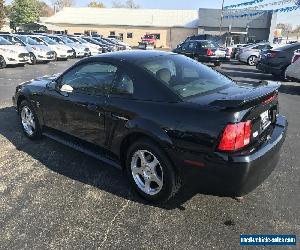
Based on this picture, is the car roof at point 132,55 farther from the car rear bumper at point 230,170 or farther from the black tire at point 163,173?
the car rear bumper at point 230,170

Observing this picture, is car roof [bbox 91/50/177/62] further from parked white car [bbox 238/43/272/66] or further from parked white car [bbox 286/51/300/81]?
parked white car [bbox 238/43/272/66]

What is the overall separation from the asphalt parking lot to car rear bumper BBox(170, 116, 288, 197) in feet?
1.29

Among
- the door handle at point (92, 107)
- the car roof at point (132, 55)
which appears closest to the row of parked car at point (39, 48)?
the car roof at point (132, 55)

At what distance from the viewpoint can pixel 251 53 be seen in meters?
22.4

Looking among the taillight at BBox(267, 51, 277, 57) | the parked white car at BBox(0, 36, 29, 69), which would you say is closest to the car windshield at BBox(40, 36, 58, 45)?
the parked white car at BBox(0, 36, 29, 69)

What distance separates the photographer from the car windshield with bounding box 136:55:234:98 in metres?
3.90

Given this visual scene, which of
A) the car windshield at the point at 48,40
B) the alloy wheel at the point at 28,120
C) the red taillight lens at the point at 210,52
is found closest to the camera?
the alloy wheel at the point at 28,120

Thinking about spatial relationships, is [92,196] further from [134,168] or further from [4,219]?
[4,219]

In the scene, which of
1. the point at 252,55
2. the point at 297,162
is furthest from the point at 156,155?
the point at 252,55

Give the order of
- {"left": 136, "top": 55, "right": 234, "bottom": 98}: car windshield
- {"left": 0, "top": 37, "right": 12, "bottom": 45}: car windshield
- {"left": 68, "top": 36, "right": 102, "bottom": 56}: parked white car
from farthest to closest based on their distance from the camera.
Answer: {"left": 68, "top": 36, "right": 102, "bottom": 56}: parked white car → {"left": 0, "top": 37, "right": 12, "bottom": 45}: car windshield → {"left": 136, "top": 55, "right": 234, "bottom": 98}: car windshield

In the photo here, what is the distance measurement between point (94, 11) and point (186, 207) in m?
60.0

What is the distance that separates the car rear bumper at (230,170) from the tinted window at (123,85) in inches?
42.7

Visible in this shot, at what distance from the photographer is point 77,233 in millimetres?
3406

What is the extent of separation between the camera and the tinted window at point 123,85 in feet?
13.3
